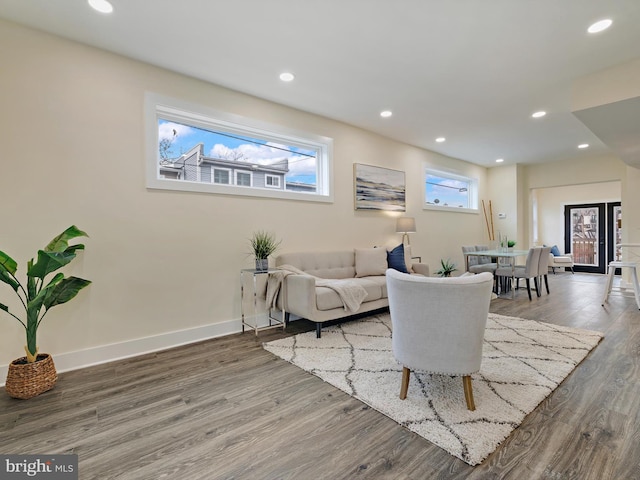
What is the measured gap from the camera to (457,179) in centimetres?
720

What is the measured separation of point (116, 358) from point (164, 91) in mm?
2636

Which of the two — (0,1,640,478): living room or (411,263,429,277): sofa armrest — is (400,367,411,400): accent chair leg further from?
(411,263,429,277): sofa armrest

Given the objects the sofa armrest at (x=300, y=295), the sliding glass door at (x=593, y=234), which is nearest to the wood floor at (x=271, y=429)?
the sofa armrest at (x=300, y=295)

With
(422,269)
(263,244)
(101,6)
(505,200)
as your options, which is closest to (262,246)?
(263,244)

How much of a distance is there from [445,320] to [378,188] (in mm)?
3621

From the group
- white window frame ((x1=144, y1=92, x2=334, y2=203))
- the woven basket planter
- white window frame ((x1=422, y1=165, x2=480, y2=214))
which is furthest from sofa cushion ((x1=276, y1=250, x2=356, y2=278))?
white window frame ((x1=422, y1=165, x2=480, y2=214))

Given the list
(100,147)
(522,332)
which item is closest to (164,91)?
(100,147)

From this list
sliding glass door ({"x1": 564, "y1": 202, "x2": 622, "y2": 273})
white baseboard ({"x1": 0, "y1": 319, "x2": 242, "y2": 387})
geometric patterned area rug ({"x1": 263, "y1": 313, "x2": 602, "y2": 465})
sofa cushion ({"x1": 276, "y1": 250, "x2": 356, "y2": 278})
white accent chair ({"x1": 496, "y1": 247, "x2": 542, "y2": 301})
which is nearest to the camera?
geometric patterned area rug ({"x1": 263, "y1": 313, "x2": 602, "y2": 465})

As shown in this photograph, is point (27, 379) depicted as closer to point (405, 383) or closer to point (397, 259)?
point (405, 383)

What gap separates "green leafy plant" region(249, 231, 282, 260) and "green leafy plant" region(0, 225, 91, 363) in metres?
1.59

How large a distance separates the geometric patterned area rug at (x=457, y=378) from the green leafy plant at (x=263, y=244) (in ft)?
3.18

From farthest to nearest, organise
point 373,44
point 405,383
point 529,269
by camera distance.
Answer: point 529,269, point 373,44, point 405,383

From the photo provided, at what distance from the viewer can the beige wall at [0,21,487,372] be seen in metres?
2.47

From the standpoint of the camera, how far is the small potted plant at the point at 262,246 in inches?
135
